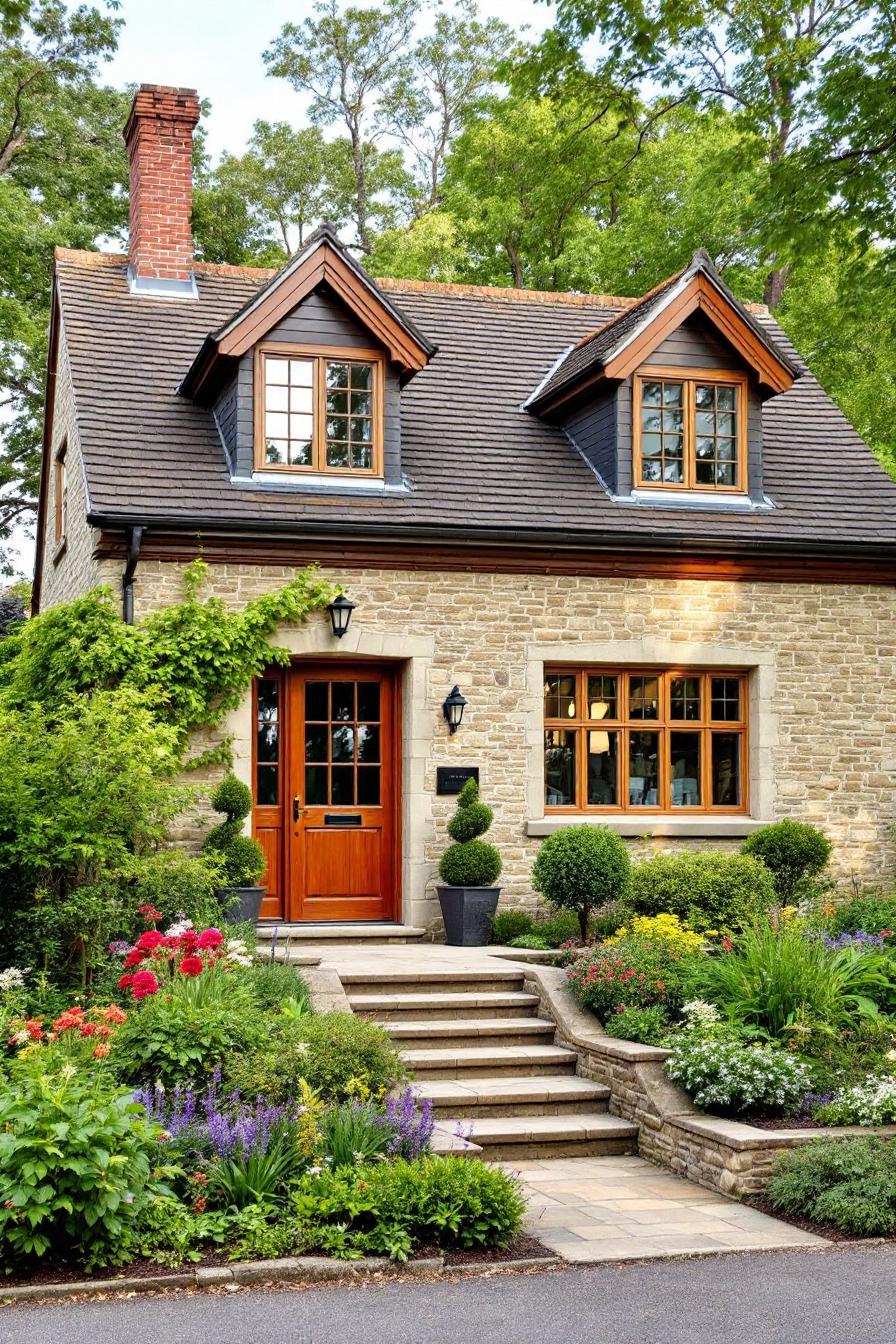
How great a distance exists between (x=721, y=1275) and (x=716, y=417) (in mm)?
10716

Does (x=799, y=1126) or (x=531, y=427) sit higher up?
(x=531, y=427)

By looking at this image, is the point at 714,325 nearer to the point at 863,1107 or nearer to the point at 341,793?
the point at 341,793

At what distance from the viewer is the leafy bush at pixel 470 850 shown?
13.3m

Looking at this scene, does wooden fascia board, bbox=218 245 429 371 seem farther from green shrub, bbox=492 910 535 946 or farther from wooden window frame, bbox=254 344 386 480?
green shrub, bbox=492 910 535 946

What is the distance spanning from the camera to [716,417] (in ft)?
51.3

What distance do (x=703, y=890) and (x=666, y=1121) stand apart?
3.31m

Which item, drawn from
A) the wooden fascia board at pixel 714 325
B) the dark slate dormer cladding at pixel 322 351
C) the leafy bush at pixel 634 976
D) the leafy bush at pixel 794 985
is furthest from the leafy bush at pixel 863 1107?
the wooden fascia board at pixel 714 325

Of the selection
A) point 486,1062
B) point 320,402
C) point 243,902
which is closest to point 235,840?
point 243,902

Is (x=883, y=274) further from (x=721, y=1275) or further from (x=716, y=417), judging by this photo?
(x=721, y=1275)

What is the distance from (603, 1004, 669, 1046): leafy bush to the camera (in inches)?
380

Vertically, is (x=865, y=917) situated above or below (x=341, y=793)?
below

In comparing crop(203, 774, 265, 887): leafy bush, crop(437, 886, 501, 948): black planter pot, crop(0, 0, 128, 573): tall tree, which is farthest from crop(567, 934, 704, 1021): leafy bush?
crop(0, 0, 128, 573): tall tree

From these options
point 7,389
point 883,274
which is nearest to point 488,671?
point 883,274

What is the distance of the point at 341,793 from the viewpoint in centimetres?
1425
